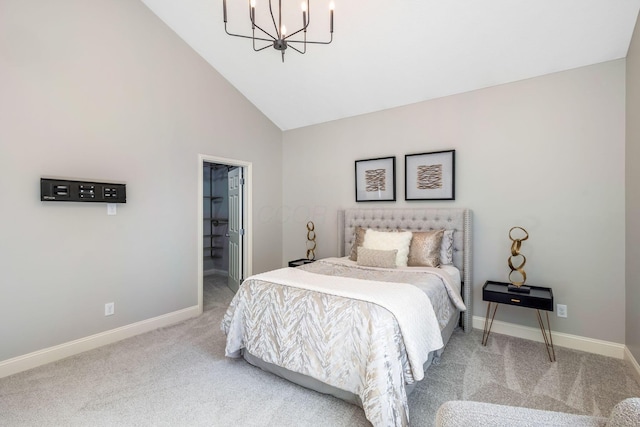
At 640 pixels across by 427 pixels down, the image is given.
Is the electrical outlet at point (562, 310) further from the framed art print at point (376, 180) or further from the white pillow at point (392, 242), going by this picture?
the framed art print at point (376, 180)

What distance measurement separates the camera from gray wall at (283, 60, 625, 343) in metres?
2.67

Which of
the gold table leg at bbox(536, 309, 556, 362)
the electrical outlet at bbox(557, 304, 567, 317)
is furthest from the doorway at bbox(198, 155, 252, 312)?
the electrical outlet at bbox(557, 304, 567, 317)

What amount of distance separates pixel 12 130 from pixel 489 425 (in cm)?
369

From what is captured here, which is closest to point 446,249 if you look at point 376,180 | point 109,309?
point 376,180

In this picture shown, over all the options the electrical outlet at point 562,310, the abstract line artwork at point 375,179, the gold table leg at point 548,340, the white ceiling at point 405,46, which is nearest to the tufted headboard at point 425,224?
the abstract line artwork at point 375,179

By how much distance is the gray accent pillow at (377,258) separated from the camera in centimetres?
308

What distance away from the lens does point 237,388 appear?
222cm

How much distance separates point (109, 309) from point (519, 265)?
426 centimetres

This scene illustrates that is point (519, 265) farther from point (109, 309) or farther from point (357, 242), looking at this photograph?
point (109, 309)

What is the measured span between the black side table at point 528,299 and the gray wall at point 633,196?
53 cm

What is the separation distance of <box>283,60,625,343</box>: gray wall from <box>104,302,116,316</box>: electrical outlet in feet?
11.5

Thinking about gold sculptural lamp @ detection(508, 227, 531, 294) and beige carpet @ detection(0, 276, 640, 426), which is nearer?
beige carpet @ detection(0, 276, 640, 426)

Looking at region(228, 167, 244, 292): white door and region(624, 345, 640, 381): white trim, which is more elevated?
region(228, 167, 244, 292): white door

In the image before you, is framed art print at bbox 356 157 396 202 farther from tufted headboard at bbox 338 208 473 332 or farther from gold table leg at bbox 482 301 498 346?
gold table leg at bbox 482 301 498 346
